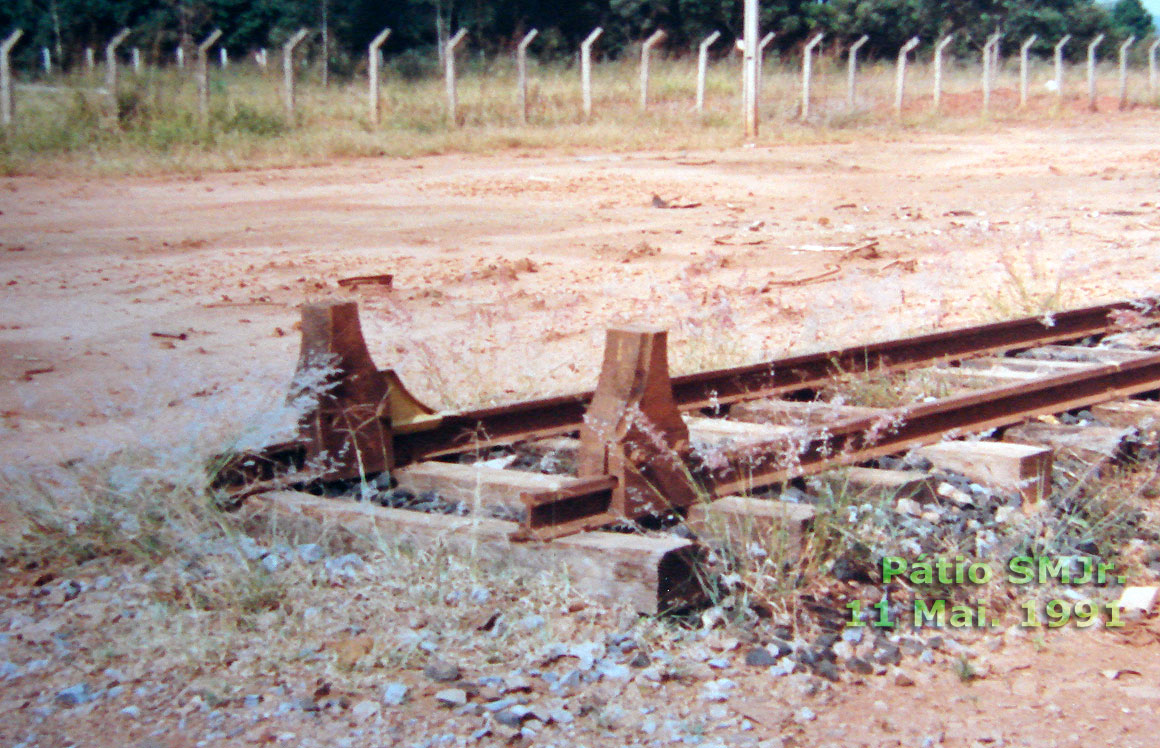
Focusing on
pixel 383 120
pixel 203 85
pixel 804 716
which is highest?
pixel 203 85

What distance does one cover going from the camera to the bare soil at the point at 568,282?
10.2ft

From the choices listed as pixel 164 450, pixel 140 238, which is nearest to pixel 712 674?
pixel 164 450

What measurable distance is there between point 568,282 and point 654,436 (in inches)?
222

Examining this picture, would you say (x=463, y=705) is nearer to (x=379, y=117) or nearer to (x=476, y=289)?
(x=476, y=289)

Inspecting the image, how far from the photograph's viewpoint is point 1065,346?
6.41 m

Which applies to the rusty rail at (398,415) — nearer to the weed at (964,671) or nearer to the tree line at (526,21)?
the weed at (964,671)

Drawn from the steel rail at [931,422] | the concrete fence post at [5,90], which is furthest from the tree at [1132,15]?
the steel rail at [931,422]

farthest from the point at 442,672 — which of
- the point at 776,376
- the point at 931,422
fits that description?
the point at 776,376

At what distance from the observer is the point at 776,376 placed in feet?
17.9

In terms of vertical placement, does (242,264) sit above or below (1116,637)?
above

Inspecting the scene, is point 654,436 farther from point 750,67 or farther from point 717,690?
point 750,67

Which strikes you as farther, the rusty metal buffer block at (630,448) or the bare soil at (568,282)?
the rusty metal buffer block at (630,448)

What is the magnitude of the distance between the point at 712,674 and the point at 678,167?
549 inches

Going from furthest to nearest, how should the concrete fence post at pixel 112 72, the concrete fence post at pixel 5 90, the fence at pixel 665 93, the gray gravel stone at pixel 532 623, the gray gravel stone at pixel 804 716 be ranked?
the fence at pixel 665 93, the concrete fence post at pixel 112 72, the concrete fence post at pixel 5 90, the gray gravel stone at pixel 532 623, the gray gravel stone at pixel 804 716
